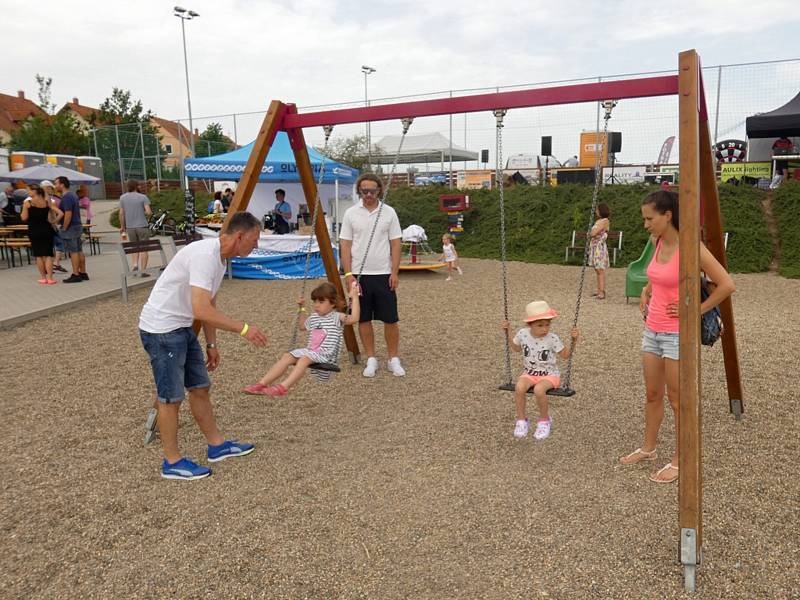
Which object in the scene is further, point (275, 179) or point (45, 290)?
point (275, 179)

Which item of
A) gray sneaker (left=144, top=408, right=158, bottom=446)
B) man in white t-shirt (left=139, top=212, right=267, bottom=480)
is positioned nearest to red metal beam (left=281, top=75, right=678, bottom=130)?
man in white t-shirt (left=139, top=212, right=267, bottom=480)

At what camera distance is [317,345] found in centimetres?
451

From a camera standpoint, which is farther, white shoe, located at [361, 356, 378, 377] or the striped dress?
white shoe, located at [361, 356, 378, 377]

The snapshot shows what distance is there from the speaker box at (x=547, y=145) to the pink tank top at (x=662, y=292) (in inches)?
610

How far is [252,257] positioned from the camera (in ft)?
40.7

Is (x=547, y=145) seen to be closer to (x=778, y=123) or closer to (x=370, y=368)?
(x=778, y=123)

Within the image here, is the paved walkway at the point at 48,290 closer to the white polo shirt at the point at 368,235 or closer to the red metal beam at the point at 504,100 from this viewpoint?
the white polo shirt at the point at 368,235

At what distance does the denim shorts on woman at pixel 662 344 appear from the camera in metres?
3.30

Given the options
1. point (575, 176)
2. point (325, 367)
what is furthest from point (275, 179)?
point (325, 367)

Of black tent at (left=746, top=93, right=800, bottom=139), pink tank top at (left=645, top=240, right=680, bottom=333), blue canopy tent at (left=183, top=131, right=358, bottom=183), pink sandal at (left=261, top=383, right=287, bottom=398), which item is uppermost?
black tent at (left=746, top=93, right=800, bottom=139)

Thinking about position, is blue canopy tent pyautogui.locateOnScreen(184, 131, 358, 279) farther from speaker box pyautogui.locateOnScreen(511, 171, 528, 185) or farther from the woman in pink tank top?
the woman in pink tank top

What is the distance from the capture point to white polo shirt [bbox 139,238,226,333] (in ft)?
10.9

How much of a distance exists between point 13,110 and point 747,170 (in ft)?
218

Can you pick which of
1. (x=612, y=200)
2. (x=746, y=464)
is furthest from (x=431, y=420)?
(x=612, y=200)
